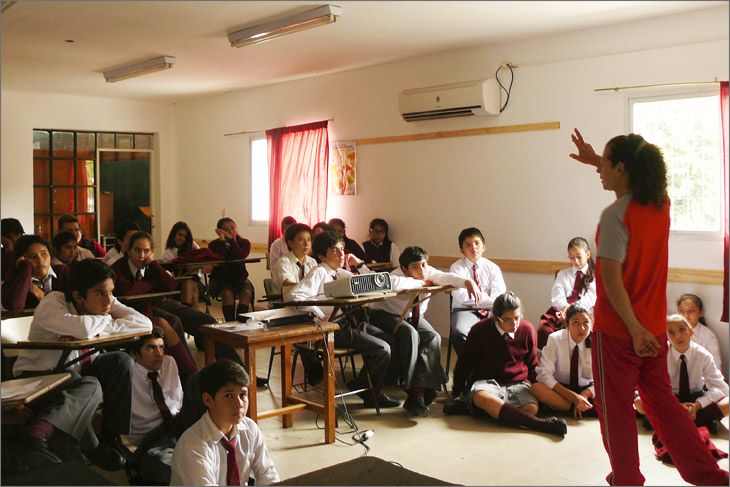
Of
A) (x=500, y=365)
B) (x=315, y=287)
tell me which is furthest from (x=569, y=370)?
(x=315, y=287)

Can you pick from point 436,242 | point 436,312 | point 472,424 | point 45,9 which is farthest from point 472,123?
point 45,9

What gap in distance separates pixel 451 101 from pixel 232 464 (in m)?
4.38

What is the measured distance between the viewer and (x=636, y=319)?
2.66 m

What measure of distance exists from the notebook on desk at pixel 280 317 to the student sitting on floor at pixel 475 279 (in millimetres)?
1662

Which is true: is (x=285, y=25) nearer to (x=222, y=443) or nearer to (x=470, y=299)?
(x=470, y=299)

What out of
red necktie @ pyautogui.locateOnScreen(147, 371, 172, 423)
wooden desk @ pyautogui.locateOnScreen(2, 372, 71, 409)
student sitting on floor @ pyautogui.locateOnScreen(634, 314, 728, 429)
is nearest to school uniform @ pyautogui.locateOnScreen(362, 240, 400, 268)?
student sitting on floor @ pyautogui.locateOnScreen(634, 314, 728, 429)

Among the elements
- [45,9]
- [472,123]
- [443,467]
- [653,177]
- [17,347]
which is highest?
[45,9]

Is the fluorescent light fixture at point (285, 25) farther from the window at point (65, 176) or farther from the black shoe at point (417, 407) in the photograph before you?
the window at point (65, 176)

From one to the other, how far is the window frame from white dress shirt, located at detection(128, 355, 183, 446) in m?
3.48

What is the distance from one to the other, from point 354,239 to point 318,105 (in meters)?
1.52

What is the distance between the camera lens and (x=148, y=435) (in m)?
3.37

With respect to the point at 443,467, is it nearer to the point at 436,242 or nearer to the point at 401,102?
the point at 436,242

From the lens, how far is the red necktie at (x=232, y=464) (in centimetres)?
261

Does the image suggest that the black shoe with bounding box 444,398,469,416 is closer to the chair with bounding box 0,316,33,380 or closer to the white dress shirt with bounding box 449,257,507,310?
the white dress shirt with bounding box 449,257,507,310
